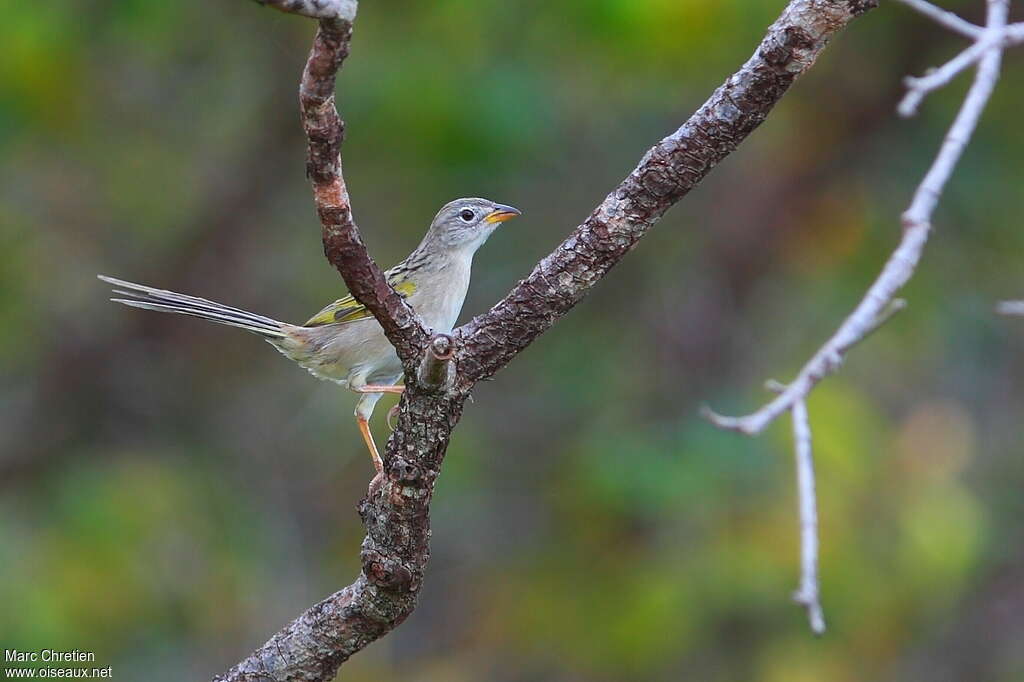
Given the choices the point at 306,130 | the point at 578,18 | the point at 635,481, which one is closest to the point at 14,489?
the point at 635,481

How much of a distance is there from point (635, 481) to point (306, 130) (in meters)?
5.29

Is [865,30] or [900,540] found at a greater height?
[865,30]

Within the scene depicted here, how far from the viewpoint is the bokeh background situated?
309 inches

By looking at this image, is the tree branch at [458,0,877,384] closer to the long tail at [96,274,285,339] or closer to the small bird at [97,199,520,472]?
the small bird at [97,199,520,472]

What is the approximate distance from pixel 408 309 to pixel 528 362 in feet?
21.3

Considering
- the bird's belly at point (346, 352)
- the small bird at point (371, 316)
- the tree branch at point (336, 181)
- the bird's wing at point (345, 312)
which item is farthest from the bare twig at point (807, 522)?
the bird's wing at point (345, 312)

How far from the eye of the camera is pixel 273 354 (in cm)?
1005

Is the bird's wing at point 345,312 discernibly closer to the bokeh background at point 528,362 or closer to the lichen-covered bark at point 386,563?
the lichen-covered bark at point 386,563

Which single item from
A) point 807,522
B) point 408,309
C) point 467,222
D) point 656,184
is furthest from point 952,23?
point 467,222

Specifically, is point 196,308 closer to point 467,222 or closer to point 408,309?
point 467,222

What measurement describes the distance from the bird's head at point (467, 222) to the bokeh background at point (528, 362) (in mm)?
1889

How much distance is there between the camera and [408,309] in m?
3.25

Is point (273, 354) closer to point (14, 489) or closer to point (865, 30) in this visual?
point (14, 489)

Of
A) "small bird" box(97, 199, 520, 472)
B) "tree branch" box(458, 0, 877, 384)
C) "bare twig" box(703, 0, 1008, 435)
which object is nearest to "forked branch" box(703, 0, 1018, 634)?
"bare twig" box(703, 0, 1008, 435)
